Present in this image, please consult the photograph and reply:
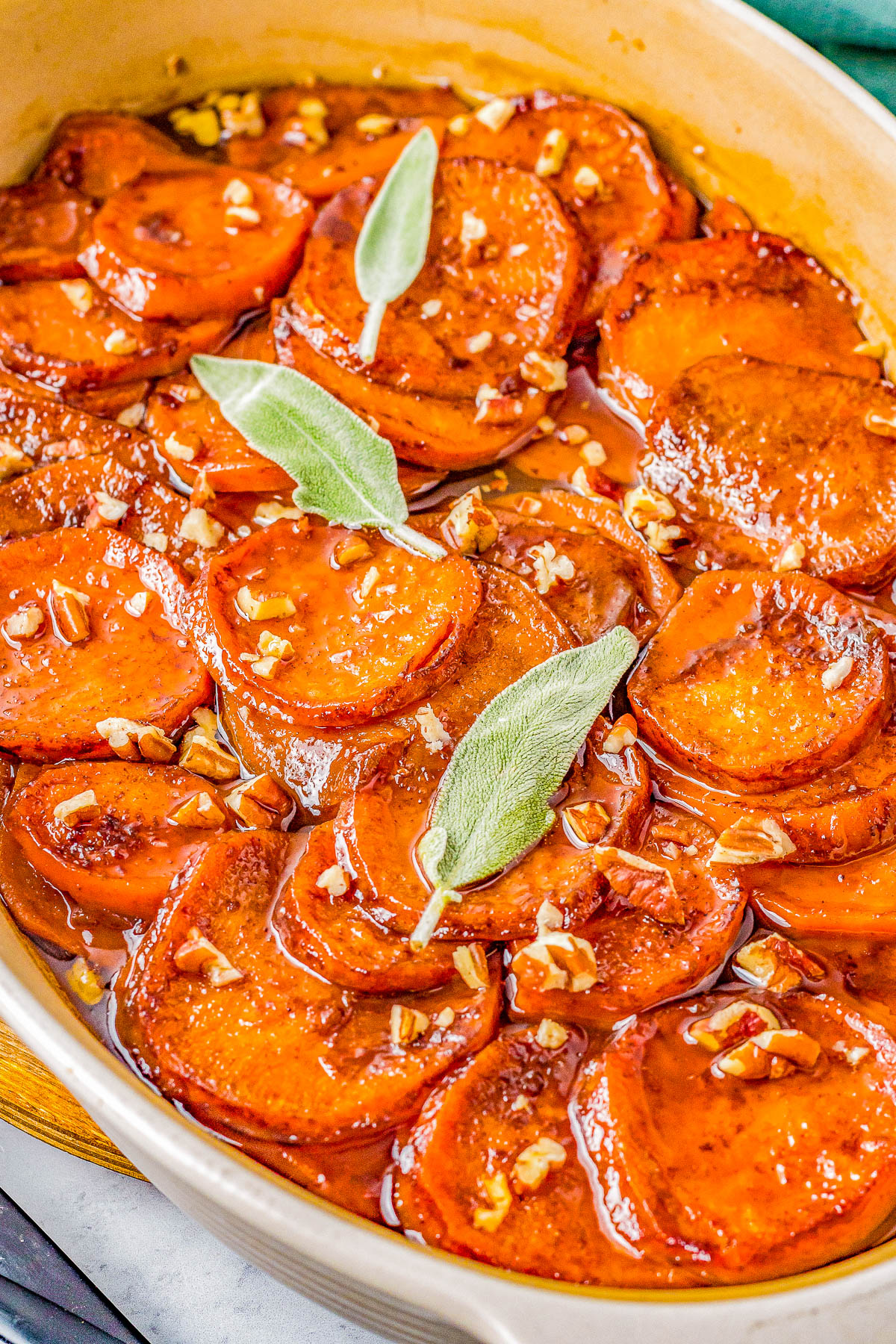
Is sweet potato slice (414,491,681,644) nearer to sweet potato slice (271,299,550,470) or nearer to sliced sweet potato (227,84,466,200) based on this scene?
sweet potato slice (271,299,550,470)

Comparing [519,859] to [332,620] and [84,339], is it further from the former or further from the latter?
[84,339]

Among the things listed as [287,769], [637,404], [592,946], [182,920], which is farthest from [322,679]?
[637,404]

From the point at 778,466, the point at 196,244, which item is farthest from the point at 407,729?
the point at 196,244

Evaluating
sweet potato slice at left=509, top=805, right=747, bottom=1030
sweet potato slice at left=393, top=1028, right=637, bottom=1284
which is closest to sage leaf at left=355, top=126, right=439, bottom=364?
sweet potato slice at left=509, top=805, right=747, bottom=1030

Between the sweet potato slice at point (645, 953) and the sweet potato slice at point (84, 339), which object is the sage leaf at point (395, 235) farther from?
the sweet potato slice at point (645, 953)

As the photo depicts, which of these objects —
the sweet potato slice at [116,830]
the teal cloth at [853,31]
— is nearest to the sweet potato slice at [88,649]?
the sweet potato slice at [116,830]

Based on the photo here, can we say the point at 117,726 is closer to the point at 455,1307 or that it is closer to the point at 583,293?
the point at 455,1307

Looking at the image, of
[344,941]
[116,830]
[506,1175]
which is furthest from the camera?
[116,830]
